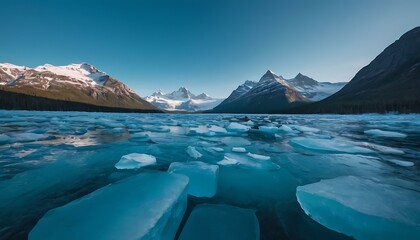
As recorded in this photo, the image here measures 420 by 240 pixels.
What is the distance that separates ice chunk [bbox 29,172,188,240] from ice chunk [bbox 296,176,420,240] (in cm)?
271

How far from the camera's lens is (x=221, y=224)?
3104mm

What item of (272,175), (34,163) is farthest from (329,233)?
(34,163)

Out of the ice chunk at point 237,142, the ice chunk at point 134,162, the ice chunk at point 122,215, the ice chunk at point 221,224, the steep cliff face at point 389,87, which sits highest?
the steep cliff face at point 389,87

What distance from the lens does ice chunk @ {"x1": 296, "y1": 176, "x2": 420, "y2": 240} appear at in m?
2.86

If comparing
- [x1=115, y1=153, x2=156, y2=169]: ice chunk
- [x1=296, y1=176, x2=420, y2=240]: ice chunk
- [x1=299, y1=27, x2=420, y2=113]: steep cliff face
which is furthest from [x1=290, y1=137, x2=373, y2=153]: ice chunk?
[x1=299, y1=27, x2=420, y2=113]: steep cliff face

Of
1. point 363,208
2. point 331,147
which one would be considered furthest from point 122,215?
point 331,147

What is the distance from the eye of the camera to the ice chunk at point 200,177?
14.5 ft

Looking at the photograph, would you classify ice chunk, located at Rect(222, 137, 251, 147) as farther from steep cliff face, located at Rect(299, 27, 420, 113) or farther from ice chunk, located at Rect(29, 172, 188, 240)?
steep cliff face, located at Rect(299, 27, 420, 113)

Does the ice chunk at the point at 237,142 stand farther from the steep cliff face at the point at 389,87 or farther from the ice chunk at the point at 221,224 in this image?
the steep cliff face at the point at 389,87

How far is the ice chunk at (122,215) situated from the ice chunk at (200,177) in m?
0.51

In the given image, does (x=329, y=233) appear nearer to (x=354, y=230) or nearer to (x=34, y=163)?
(x=354, y=230)

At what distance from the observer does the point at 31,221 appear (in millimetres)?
3191

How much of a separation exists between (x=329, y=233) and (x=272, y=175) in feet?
8.96

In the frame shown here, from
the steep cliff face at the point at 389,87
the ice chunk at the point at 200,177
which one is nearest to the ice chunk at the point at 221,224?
the ice chunk at the point at 200,177
